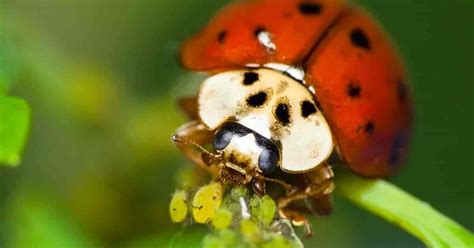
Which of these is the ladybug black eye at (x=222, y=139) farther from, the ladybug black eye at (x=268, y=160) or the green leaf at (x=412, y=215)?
the green leaf at (x=412, y=215)

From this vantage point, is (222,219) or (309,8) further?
(309,8)

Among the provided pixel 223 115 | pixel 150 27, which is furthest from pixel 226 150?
pixel 150 27

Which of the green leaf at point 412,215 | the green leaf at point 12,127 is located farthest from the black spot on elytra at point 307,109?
the green leaf at point 12,127

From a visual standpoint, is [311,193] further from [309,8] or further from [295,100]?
[309,8]

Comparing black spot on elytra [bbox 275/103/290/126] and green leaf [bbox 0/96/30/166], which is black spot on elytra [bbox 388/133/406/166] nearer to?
black spot on elytra [bbox 275/103/290/126]

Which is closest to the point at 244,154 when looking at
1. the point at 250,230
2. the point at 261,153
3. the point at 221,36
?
the point at 261,153

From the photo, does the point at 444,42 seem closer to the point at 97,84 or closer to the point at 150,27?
the point at 150,27

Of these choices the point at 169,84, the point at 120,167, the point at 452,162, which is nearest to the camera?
the point at 120,167

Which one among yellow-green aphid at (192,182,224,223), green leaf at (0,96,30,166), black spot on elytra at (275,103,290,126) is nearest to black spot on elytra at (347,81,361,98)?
black spot on elytra at (275,103,290,126)
